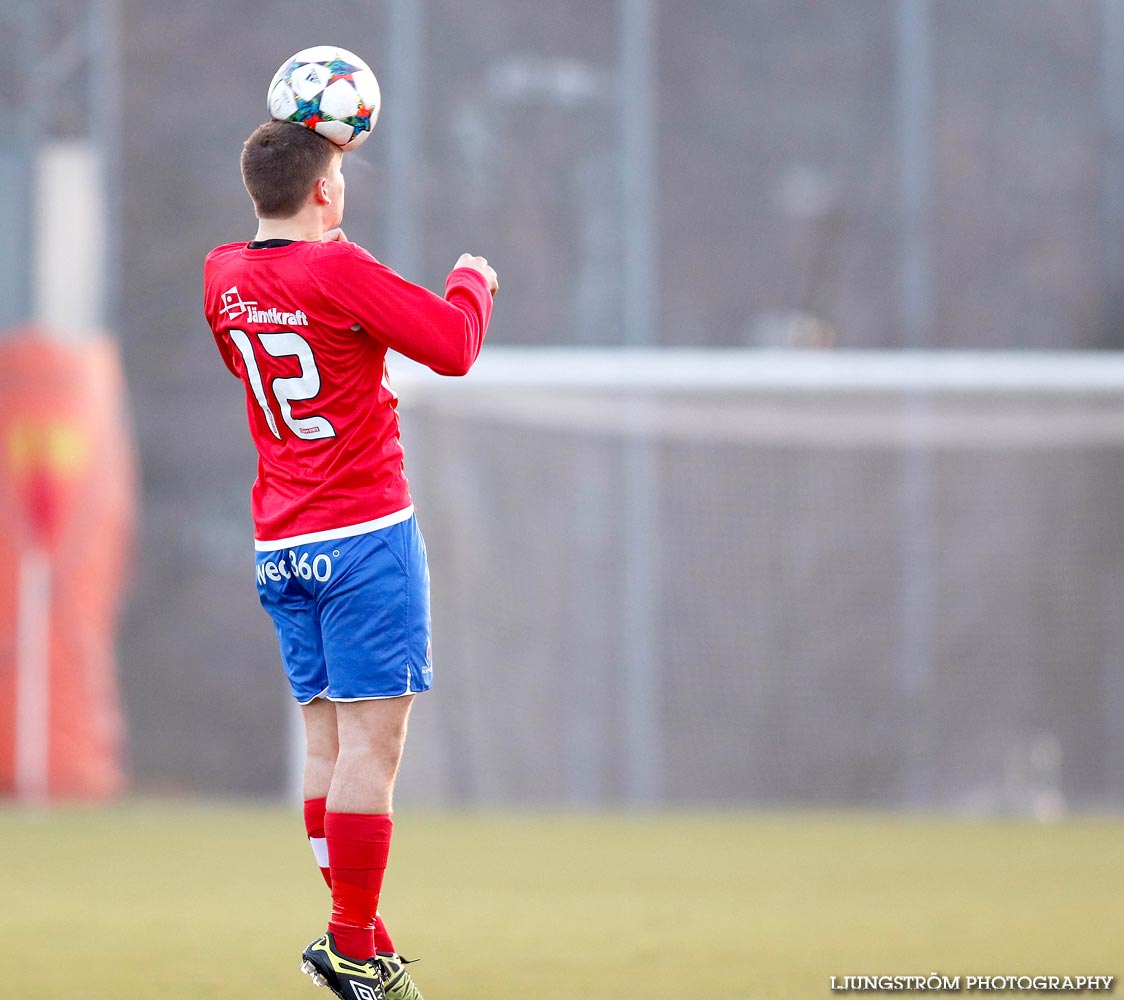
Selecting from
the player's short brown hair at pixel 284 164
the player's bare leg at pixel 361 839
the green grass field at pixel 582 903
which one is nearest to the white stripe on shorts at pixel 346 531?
the player's bare leg at pixel 361 839

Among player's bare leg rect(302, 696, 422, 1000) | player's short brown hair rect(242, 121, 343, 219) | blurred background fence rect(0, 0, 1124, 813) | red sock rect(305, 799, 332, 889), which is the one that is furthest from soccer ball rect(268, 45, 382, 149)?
blurred background fence rect(0, 0, 1124, 813)

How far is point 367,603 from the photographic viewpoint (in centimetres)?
315

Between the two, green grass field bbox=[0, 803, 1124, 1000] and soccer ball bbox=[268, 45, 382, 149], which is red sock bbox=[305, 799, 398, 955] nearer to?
green grass field bbox=[0, 803, 1124, 1000]

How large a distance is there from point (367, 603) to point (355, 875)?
46cm

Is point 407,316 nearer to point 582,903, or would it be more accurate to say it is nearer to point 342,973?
point 342,973

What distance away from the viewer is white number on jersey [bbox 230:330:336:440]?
10.4 feet

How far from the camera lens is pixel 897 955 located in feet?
13.8

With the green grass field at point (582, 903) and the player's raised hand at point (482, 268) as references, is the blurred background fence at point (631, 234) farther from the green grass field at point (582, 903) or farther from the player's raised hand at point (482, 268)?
the player's raised hand at point (482, 268)

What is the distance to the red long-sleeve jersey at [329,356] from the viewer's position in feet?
10.3

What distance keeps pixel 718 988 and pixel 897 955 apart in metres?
0.64

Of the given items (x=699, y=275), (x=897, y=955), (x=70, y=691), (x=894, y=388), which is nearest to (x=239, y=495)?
(x=70, y=691)

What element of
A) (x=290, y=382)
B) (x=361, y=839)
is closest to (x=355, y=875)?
(x=361, y=839)

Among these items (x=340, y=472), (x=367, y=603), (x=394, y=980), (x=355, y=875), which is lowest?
(x=394, y=980)

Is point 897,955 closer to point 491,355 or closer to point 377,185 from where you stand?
point 491,355
